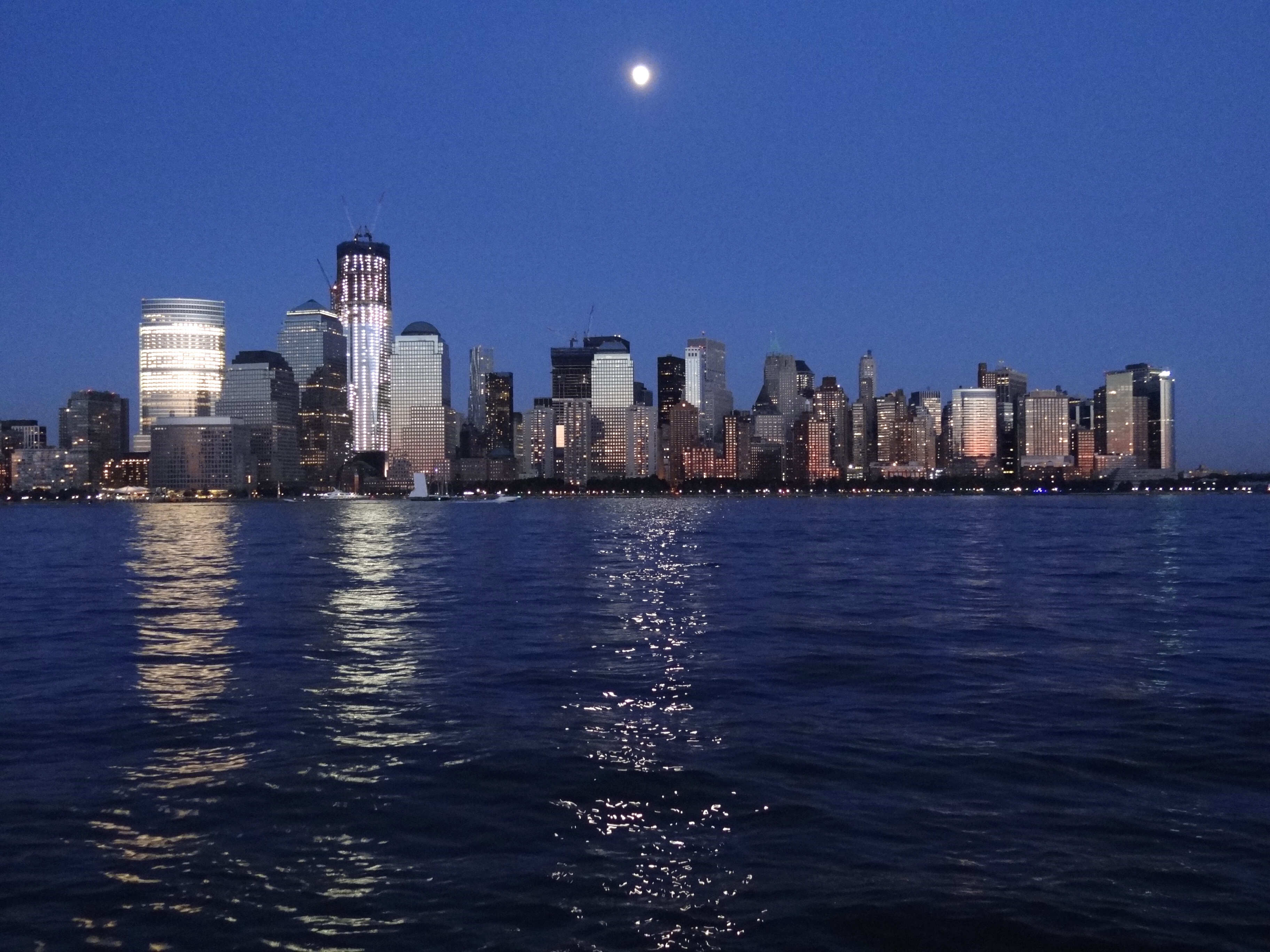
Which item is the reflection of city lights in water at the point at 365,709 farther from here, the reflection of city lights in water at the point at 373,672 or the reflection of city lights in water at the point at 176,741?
the reflection of city lights in water at the point at 176,741

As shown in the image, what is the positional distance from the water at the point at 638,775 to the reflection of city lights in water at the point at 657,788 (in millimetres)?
66

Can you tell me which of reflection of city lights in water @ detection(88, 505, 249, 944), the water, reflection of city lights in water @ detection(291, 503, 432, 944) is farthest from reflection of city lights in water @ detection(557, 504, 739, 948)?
reflection of city lights in water @ detection(88, 505, 249, 944)

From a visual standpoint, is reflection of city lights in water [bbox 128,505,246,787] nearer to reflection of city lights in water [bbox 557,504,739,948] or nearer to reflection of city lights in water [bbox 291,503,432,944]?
reflection of city lights in water [bbox 291,503,432,944]

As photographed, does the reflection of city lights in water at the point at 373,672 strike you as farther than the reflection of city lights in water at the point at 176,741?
Yes

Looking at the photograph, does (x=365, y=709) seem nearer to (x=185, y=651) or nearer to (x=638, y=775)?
(x=638, y=775)

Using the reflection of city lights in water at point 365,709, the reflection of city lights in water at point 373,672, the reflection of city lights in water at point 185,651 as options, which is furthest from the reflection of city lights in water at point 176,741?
the reflection of city lights in water at point 373,672

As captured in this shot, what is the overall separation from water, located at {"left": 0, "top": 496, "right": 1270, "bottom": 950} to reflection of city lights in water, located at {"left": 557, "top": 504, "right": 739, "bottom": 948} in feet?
0.22

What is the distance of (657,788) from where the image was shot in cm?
1442

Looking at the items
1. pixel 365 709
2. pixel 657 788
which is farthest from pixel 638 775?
pixel 365 709

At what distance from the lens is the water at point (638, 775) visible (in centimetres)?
1018

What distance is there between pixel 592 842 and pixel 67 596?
3720 centimetres

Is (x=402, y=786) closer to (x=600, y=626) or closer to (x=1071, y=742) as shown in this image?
(x=1071, y=742)

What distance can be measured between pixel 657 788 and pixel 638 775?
66cm

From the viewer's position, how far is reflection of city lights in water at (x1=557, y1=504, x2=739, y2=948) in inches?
412
